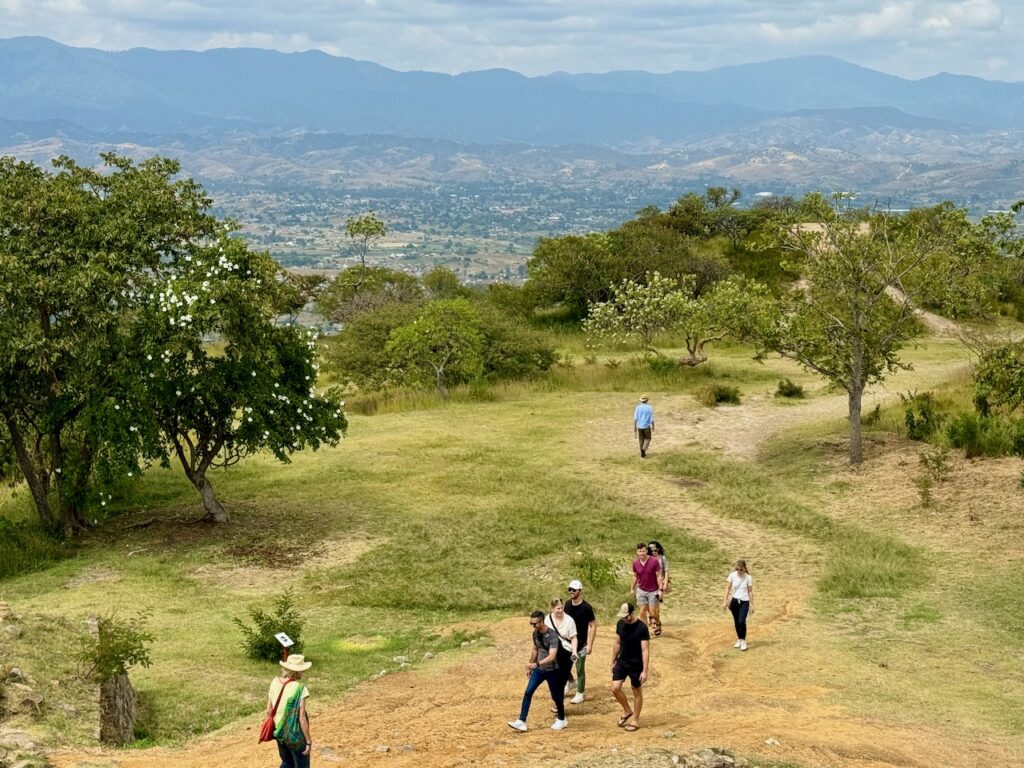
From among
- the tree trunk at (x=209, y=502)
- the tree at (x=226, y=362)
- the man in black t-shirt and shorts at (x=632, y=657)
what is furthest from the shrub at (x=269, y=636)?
the tree trunk at (x=209, y=502)

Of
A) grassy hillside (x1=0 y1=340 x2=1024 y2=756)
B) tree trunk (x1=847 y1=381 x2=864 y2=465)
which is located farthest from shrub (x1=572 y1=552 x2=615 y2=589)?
tree trunk (x1=847 y1=381 x2=864 y2=465)

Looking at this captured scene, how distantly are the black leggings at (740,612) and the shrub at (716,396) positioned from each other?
21.9m

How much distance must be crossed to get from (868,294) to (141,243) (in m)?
18.8

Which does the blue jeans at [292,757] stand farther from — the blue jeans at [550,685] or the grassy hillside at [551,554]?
the grassy hillside at [551,554]

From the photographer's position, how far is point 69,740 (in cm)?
1291

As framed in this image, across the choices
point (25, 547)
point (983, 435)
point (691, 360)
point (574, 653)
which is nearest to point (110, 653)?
point (574, 653)

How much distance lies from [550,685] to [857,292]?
19252 mm

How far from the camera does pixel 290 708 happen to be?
10609 millimetres

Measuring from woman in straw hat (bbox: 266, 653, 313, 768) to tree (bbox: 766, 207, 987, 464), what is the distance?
22.1m

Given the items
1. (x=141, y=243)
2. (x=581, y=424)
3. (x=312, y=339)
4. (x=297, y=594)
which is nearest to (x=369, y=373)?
(x=581, y=424)

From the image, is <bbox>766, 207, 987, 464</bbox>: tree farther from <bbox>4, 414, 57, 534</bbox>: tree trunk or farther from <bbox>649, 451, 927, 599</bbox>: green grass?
<bbox>4, 414, 57, 534</bbox>: tree trunk

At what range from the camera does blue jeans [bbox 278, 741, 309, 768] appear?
1069cm

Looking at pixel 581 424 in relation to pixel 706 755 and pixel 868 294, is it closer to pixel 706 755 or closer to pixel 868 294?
pixel 868 294

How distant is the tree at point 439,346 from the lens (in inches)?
1636
